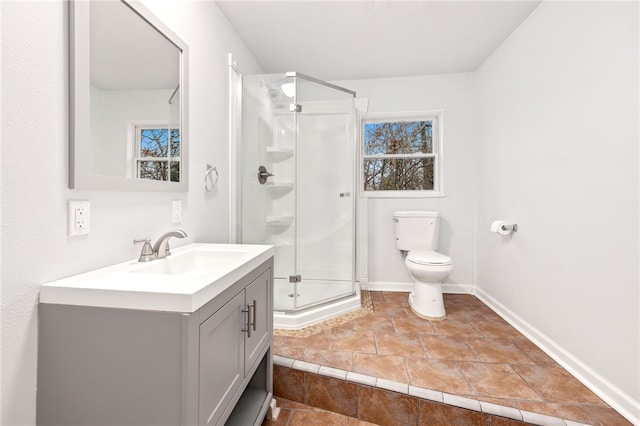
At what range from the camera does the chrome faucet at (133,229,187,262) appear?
3.93 ft

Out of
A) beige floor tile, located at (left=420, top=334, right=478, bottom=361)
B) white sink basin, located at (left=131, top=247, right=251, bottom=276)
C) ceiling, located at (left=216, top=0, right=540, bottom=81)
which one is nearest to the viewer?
white sink basin, located at (left=131, top=247, right=251, bottom=276)

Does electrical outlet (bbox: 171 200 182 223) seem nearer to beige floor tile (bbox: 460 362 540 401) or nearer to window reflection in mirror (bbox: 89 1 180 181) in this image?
window reflection in mirror (bbox: 89 1 180 181)

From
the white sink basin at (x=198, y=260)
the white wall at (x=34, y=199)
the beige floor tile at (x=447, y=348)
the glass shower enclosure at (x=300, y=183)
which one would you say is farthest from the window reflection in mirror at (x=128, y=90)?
the beige floor tile at (x=447, y=348)

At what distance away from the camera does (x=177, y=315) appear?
30.1 inches

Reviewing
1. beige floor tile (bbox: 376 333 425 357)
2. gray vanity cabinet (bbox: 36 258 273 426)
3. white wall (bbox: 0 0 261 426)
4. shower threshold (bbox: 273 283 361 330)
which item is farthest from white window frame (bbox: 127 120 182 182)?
beige floor tile (bbox: 376 333 425 357)

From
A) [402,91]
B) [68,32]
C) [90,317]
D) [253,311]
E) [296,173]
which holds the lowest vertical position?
[253,311]

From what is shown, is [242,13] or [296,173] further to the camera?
[296,173]

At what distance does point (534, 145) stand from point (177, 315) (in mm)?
2294

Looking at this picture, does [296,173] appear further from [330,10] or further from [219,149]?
[330,10]

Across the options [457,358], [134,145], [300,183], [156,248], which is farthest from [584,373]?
[134,145]

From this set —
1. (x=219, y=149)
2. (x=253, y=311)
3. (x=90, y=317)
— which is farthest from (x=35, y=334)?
(x=219, y=149)

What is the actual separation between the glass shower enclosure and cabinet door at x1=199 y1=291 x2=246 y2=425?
3.65ft

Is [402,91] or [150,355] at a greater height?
[402,91]

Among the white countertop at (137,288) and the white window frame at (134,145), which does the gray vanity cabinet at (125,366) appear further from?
the white window frame at (134,145)
